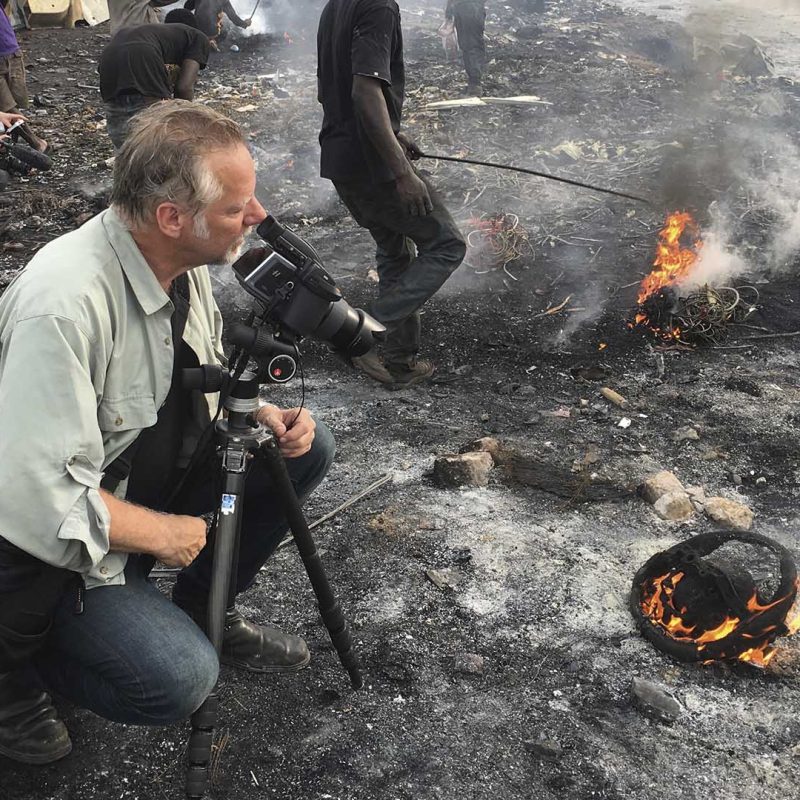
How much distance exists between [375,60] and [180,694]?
3.29m

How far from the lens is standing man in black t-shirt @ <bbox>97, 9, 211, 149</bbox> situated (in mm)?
6203

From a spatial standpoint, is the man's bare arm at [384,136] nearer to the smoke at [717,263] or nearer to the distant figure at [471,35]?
the smoke at [717,263]

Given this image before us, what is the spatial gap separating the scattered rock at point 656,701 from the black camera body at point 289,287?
1.63m

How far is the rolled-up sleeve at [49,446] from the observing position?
187 cm

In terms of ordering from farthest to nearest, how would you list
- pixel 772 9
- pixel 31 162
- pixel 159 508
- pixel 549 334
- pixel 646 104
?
pixel 772 9 → pixel 646 104 → pixel 31 162 → pixel 549 334 → pixel 159 508

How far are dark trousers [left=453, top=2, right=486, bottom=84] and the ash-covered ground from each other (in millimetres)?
2845

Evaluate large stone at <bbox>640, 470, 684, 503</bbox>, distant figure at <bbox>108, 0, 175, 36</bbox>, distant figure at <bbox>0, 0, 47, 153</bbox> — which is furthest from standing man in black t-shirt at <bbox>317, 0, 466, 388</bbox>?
distant figure at <bbox>0, 0, 47, 153</bbox>

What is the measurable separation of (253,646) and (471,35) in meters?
10.4

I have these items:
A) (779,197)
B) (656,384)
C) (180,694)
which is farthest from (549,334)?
(180,694)

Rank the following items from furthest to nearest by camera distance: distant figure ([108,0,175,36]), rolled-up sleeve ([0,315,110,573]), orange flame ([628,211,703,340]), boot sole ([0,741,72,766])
Answer: 1. distant figure ([108,0,175,36])
2. orange flame ([628,211,703,340])
3. boot sole ([0,741,72,766])
4. rolled-up sleeve ([0,315,110,573])

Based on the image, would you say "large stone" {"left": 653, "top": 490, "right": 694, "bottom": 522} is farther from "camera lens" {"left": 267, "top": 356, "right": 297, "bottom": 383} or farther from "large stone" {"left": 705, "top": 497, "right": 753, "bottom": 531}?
"camera lens" {"left": 267, "top": 356, "right": 297, "bottom": 383}

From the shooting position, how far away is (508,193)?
7.51 metres

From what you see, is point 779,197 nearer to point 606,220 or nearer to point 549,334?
point 606,220

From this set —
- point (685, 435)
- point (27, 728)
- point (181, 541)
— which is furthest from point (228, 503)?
point (685, 435)
